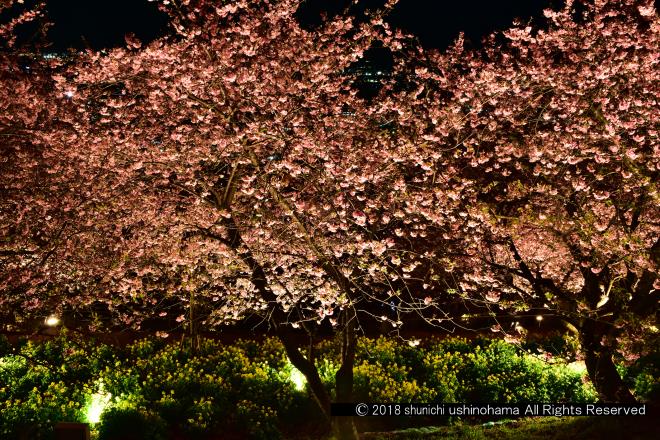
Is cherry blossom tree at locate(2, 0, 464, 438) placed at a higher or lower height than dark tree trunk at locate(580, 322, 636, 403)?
higher

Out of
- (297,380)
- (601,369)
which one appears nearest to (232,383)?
(297,380)

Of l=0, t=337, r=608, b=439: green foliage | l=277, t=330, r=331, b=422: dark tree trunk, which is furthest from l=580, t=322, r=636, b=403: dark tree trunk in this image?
l=277, t=330, r=331, b=422: dark tree trunk

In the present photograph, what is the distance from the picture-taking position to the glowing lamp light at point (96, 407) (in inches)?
372

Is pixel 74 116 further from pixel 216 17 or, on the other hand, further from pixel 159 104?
pixel 216 17

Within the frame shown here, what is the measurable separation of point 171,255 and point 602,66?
24.7 feet

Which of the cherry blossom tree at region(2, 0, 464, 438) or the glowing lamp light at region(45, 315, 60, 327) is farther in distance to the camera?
the glowing lamp light at region(45, 315, 60, 327)

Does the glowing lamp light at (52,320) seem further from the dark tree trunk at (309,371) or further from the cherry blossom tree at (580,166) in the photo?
the cherry blossom tree at (580,166)

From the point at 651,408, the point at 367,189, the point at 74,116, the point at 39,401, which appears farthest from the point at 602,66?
the point at 39,401

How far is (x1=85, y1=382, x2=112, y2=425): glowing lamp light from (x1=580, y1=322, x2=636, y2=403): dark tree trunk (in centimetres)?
801

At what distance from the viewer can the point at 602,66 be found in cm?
841

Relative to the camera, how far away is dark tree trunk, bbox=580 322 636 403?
8641mm

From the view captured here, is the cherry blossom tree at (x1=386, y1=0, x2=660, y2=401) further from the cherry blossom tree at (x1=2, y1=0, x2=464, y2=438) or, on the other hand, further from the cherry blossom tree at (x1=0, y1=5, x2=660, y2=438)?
the cherry blossom tree at (x1=2, y1=0, x2=464, y2=438)

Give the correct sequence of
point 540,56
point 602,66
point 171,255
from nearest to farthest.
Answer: point 602,66 < point 171,255 < point 540,56

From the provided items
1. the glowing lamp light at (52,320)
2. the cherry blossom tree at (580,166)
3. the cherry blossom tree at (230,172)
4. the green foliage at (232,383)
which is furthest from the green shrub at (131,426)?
the cherry blossom tree at (580,166)
